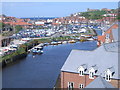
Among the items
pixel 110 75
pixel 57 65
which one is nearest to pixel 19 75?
pixel 57 65

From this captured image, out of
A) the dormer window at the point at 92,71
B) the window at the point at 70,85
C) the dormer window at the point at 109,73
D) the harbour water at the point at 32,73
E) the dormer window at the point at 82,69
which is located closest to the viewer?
the dormer window at the point at 109,73

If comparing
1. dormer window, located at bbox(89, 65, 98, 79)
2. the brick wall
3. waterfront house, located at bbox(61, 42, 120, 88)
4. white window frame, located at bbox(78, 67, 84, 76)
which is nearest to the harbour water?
the brick wall

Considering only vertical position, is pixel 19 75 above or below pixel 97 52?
below

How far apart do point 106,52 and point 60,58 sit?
6.21 meters

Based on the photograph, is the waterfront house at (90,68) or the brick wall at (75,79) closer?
the waterfront house at (90,68)

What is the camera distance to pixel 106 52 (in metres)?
4.97

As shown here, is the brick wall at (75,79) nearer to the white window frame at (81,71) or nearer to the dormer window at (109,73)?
the white window frame at (81,71)

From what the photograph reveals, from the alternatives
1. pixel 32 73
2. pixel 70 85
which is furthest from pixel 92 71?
pixel 32 73

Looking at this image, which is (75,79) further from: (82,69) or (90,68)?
(90,68)

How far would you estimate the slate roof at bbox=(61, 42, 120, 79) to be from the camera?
474 centimetres

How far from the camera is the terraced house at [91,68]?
457 cm

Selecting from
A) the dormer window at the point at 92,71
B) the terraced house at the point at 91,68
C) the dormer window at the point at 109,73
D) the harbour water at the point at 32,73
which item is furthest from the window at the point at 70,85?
the harbour water at the point at 32,73

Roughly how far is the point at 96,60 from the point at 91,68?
28 cm

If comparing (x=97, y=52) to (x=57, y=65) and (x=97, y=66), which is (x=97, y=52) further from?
(x=57, y=65)
